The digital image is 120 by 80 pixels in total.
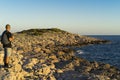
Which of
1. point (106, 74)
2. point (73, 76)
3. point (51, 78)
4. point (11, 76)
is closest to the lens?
point (11, 76)

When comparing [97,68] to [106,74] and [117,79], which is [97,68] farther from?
[117,79]

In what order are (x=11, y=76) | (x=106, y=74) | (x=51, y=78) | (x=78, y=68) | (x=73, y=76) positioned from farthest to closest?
(x=78, y=68), (x=106, y=74), (x=73, y=76), (x=51, y=78), (x=11, y=76)

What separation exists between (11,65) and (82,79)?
405 cm

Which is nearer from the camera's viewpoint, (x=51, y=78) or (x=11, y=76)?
(x=11, y=76)

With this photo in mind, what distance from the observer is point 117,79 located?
51.3 ft

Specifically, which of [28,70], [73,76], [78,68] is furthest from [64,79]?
[78,68]

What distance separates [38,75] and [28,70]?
1.30 meters

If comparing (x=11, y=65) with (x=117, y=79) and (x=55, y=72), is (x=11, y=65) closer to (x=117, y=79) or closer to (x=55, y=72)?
(x=55, y=72)

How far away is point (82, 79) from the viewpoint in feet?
49.1

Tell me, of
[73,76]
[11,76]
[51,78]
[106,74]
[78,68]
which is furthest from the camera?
[78,68]

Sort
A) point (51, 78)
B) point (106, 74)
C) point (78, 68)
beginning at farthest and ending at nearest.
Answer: point (78, 68) < point (106, 74) < point (51, 78)

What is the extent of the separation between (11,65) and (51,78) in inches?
116

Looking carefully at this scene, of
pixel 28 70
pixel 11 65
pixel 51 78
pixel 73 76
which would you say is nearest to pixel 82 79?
pixel 73 76

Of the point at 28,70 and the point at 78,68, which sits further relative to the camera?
the point at 78,68
